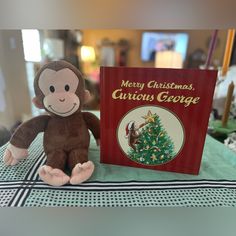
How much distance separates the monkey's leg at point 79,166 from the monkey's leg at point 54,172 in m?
0.01

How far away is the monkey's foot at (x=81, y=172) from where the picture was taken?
0.38 m

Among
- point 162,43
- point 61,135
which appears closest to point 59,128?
point 61,135

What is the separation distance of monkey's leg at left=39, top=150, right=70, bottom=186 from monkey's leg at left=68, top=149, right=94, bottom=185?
1cm

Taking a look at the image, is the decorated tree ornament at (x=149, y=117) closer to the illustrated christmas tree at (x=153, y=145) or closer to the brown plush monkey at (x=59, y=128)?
the illustrated christmas tree at (x=153, y=145)

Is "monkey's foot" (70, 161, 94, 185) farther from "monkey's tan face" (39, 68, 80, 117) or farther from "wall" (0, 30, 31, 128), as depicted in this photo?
"wall" (0, 30, 31, 128)

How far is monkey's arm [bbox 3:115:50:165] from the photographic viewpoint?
1.44 feet

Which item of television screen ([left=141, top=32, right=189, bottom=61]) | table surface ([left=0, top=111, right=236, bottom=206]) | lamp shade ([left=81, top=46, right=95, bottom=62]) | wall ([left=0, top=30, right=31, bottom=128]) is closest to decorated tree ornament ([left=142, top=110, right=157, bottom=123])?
table surface ([left=0, top=111, right=236, bottom=206])

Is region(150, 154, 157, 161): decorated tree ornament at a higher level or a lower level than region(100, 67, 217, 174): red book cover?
lower

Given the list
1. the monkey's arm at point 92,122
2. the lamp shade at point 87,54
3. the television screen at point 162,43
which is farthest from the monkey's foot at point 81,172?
the television screen at point 162,43

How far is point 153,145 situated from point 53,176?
8.3 inches

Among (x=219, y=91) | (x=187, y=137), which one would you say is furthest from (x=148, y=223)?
(x=219, y=91)

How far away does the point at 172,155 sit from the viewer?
430mm

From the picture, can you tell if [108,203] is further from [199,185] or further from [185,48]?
[185,48]

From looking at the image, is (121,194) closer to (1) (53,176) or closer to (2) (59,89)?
(1) (53,176)
